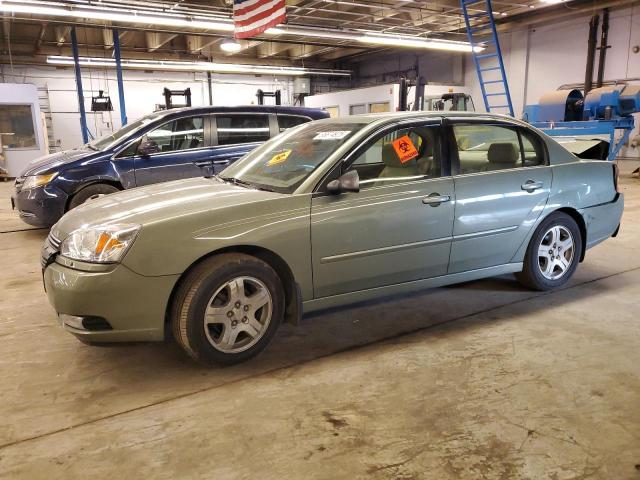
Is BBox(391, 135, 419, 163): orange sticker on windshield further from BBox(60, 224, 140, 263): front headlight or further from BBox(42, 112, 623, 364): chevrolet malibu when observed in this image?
BBox(60, 224, 140, 263): front headlight

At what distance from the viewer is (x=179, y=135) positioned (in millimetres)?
6477

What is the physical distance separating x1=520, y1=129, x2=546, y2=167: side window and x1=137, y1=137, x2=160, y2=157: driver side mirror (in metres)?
4.38

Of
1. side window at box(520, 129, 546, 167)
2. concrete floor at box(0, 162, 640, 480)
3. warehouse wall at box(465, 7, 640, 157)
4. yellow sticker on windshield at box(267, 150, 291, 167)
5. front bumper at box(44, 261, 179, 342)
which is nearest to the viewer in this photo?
concrete floor at box(0, 162, 640, 480)

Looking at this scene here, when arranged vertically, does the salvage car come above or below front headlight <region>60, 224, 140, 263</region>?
above

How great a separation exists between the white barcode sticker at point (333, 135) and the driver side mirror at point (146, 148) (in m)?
3.41

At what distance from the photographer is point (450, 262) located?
11.3ft

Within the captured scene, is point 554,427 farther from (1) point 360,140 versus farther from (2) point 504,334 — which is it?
(1) point 360,140

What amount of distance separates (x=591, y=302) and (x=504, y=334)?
107cm

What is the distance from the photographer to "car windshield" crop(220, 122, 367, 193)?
317cm

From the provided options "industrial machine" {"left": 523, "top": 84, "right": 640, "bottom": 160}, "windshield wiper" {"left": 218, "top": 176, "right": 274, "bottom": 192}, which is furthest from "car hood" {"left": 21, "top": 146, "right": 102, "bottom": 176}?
"industrial machine" {"left": 523, "top": 84, "right": 640, "bottom": 160}

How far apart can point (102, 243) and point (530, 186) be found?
295 cm

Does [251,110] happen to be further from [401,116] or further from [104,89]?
[104,89]

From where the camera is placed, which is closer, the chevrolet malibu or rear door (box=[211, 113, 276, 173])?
the chevrolet malibu

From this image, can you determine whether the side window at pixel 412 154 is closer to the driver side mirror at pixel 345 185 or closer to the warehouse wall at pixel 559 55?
the driver side mirror at pixel 345 185
